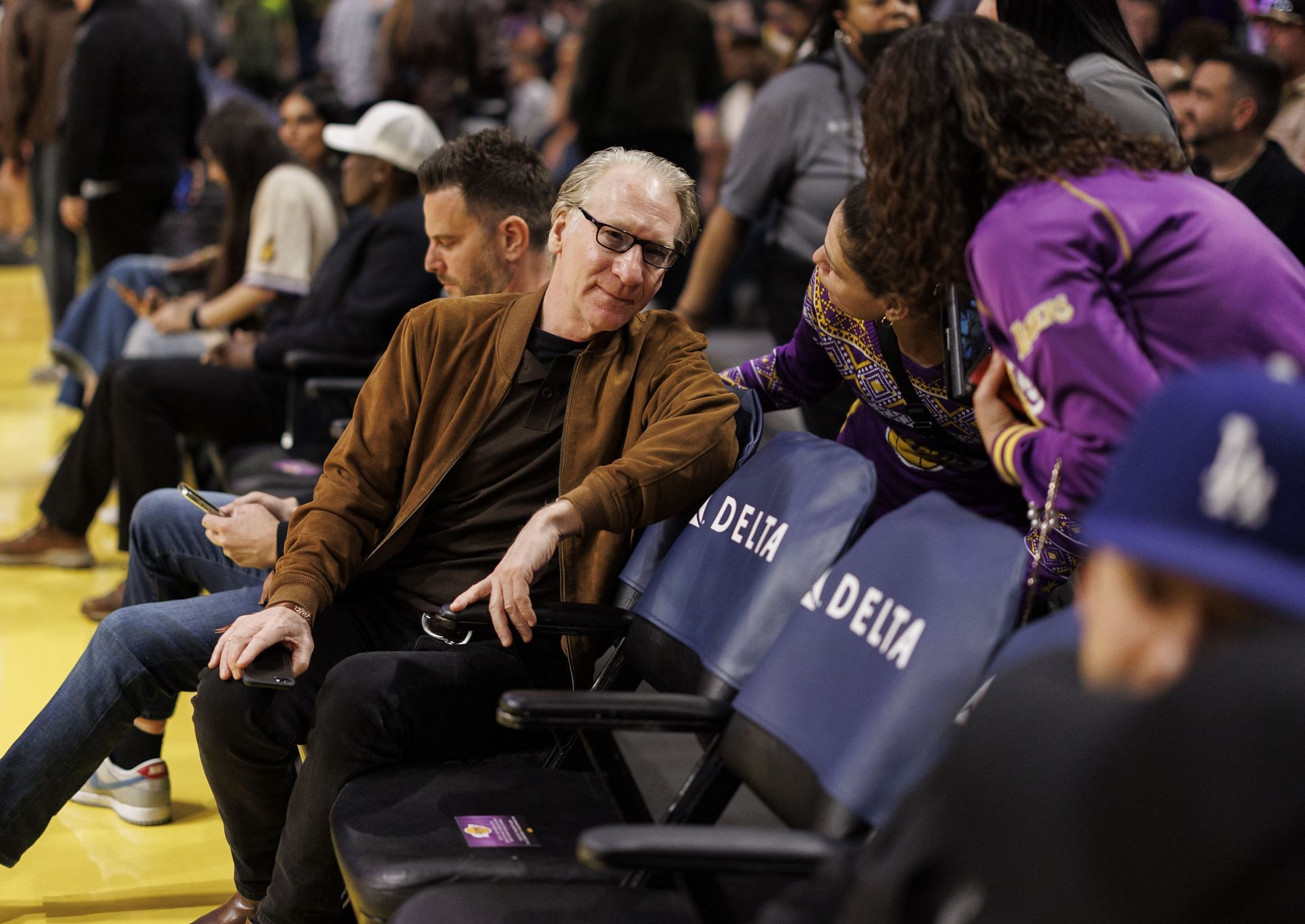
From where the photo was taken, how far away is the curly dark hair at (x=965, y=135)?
1657mm

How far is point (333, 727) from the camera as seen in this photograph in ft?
6.28

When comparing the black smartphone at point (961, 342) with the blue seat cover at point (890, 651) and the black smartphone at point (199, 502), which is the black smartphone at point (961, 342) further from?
the black smartphone at point (199, 502)

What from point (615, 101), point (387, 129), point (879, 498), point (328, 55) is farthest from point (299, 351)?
point (328, 55)

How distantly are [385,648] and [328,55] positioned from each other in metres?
7.34

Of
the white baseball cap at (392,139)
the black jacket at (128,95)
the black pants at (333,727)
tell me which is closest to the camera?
the black pants at (333,727)

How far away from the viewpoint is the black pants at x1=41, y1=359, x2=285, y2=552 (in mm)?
3898

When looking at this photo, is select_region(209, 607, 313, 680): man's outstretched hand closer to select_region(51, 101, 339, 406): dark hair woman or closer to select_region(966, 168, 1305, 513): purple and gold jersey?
select_region(966, 168, 1305, 513): purple and gold jersey

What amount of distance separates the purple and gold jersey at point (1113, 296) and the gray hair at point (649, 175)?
726 mm

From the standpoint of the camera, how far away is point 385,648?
222 centimetres

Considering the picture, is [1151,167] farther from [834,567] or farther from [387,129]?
[387,129]

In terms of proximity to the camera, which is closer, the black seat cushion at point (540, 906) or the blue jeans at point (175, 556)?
the black seat cushion at point (540, 906)

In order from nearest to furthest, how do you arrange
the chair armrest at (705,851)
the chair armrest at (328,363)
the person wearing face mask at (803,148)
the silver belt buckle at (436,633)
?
the chair armrest at (705,851)
the silver belt buckle at (436,633)
the person wearing face mask at (803,148)
the chair armrest at (328,363)

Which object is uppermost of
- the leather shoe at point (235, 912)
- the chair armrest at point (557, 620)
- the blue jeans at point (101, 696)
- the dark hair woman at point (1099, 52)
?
the dark hair woman at point (1099, 52)

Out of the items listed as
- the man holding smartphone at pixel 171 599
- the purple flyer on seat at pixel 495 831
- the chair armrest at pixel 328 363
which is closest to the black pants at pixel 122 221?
the chair armrest at pixel 328 363
